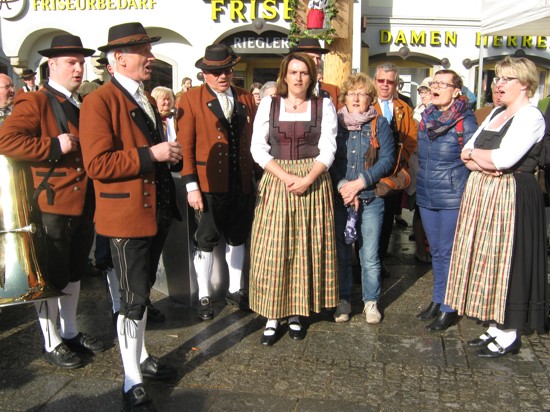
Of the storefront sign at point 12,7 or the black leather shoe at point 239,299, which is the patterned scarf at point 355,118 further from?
the storefront sign at point 12,7

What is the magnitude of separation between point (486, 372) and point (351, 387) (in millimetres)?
883

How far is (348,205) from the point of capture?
4.30 metres

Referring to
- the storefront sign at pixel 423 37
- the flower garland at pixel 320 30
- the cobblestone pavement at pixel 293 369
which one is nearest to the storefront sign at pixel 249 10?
the storefront sign at pixel 423 37

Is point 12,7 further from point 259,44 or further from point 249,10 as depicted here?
point 259,44

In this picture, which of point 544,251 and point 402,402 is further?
point 544,251

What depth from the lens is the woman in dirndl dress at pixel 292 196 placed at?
3906mm

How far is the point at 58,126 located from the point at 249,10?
1078cm

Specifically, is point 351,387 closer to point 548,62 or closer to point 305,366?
point 305,366

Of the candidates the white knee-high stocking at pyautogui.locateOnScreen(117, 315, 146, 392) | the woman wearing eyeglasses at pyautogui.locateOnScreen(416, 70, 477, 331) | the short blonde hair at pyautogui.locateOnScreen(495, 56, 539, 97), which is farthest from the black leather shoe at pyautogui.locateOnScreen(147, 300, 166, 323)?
the short blonde hair at pyautogui.locateOnScreen(495, 56, 539, 97)

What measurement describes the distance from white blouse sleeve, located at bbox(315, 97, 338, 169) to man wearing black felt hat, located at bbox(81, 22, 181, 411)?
1121mm

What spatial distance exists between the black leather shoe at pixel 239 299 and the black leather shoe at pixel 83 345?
1.20 meters

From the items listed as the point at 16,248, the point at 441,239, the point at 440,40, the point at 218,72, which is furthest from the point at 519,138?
the point at 440,40

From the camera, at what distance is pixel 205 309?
4555 mm

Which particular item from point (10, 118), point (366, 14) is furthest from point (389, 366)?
point (366, 14)
